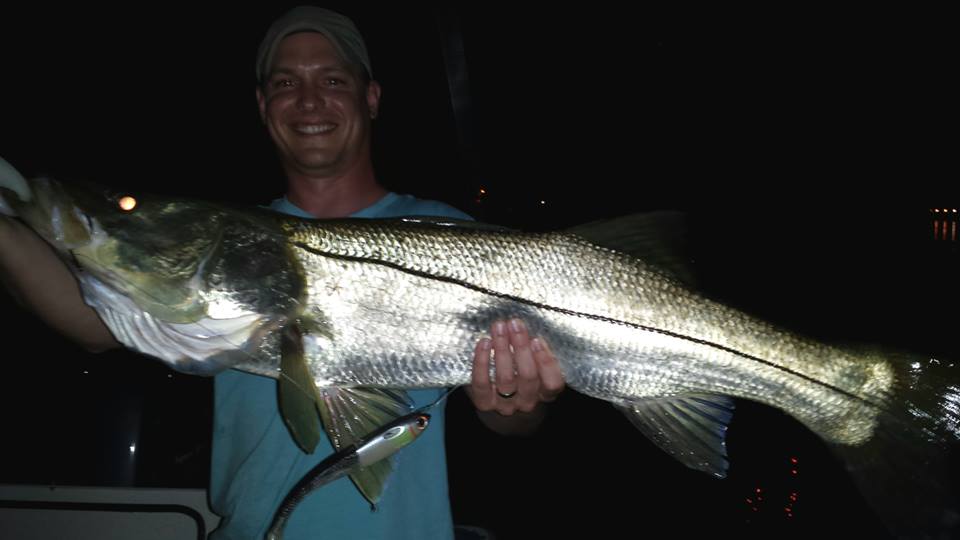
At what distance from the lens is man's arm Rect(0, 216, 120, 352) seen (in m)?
1.87

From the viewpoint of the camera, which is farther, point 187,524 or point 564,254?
point 187,524

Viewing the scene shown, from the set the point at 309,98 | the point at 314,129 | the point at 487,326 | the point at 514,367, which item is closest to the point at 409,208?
the point at 314,129

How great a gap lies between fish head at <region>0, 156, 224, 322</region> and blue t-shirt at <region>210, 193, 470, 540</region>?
1.51 feet

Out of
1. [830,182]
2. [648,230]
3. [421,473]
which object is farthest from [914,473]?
[830,182]

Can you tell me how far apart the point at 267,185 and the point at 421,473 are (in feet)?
63.9

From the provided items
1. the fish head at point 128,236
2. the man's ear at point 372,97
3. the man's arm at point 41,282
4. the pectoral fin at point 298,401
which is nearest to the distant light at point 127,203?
the fish head at point 128,236

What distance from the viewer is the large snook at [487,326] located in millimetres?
1799

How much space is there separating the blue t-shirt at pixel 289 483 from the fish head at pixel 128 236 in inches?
18.1

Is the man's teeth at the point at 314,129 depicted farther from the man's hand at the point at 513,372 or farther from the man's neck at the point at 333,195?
the man's hand at the point at 513,372

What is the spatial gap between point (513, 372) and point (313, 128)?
4.51 feet

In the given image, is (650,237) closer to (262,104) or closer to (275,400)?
(275,400)

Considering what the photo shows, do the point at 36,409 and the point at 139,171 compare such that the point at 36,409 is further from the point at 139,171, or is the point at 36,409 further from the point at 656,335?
the point at 139,171

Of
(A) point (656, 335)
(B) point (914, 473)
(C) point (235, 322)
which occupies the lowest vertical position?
(B) point (914, 473)

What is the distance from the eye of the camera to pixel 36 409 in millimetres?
3371
